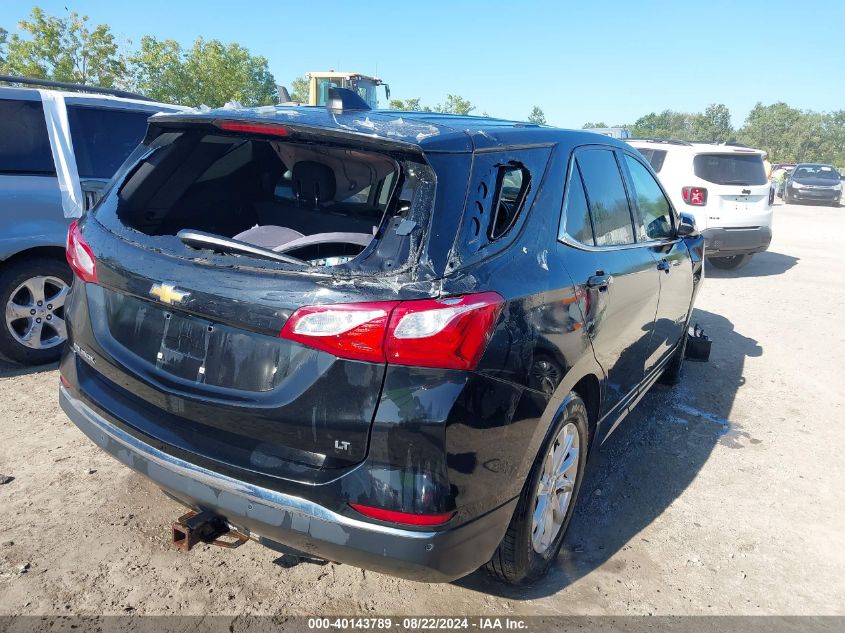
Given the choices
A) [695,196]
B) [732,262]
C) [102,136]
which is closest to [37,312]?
[102,136]

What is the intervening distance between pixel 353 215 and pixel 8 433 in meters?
2.39

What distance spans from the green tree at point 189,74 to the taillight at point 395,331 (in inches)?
1210

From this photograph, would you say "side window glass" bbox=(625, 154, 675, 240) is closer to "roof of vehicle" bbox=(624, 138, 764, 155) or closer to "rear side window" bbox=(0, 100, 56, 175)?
"rear side window" bbox=(0, 100, 56, 175)

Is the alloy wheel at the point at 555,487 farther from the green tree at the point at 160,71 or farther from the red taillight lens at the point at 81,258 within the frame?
the green tree at the point at 160,71

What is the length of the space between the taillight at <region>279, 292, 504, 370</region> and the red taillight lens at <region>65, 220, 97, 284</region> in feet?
3.51

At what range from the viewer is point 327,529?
195 cm

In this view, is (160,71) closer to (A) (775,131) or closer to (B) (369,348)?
(B) (369,348)

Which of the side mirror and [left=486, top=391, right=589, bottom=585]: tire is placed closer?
[left=486, top=391, right=589, bottom=585]: tire

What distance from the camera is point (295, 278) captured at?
2010 millimetres

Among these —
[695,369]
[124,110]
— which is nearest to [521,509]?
[695,369]

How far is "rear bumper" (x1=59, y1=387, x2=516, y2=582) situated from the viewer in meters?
1.93

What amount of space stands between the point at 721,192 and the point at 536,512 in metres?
9.19

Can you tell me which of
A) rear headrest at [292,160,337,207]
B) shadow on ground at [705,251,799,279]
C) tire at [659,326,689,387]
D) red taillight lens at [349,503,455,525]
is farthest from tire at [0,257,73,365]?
shadow on ground at [705,251,799,279]

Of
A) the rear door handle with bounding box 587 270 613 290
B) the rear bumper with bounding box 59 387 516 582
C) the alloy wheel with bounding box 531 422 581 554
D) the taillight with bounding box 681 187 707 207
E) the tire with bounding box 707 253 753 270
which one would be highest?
the rear door handle with bounding box 587 270 613 290
